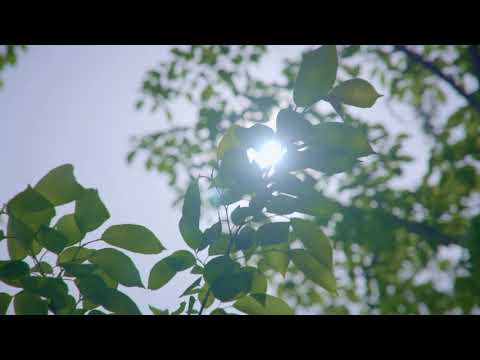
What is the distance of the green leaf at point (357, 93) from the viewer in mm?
704

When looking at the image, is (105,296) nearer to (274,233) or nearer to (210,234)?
(210,234)

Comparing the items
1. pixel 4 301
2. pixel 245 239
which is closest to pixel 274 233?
pixel 245 239

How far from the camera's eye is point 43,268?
793mm

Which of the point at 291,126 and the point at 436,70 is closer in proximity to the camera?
the point at 291,126

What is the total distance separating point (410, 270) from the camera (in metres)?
6.02

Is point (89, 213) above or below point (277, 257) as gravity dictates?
above

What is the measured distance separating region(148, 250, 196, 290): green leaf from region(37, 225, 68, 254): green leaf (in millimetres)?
196

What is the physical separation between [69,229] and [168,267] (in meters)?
0.24

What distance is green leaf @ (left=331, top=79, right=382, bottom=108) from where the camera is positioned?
704mm

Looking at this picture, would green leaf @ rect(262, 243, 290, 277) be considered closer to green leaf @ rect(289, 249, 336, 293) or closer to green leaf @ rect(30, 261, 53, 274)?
green leaf @ rect(289, 249, 336, 293)

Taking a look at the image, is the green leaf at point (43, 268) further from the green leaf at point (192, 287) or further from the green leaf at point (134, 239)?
the green leaf at point (192, 287)
